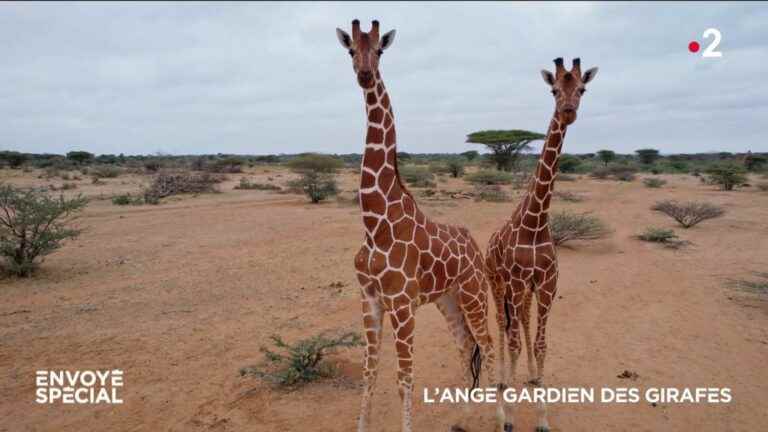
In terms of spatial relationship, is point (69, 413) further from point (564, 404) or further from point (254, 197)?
point (254, 197)

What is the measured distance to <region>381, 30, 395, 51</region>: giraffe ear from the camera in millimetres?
2871

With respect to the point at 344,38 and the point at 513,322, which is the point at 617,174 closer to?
the point at 513,322

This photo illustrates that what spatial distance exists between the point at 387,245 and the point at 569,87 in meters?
1.77

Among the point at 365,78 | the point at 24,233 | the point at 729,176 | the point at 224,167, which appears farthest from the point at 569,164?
the point at 365,78

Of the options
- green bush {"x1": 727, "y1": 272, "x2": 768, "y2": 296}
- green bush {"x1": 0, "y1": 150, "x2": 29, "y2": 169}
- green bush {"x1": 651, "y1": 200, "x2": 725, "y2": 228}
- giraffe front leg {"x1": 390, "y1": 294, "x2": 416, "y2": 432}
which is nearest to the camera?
giraffe front leg {"x1": 390, "y1": 294, "x2": 416, "y2": 432}

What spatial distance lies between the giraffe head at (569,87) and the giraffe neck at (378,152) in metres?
1.28

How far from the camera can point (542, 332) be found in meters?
3.56

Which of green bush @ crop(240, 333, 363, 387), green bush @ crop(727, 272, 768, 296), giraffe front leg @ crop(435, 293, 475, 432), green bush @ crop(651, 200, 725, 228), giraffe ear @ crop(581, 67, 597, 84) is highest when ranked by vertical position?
giraffe ear @ crop(581, 67, 597, 84)

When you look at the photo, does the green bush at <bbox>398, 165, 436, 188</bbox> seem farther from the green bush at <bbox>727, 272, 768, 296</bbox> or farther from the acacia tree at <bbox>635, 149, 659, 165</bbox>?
the acacia tree at <bbox>635, 149, 659, 165</bbox>

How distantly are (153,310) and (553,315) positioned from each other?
6.10 metres

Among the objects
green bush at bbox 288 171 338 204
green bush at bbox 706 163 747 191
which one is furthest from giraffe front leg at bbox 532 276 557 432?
green bush at bbox 706 163 747 191

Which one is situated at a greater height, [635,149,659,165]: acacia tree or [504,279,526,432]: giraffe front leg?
[635,149,659,165]: acacia tree

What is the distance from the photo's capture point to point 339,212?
16.9 metres

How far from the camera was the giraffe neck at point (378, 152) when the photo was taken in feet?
9.77
